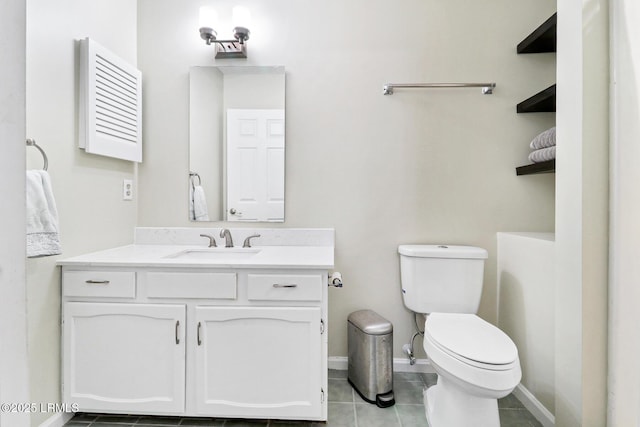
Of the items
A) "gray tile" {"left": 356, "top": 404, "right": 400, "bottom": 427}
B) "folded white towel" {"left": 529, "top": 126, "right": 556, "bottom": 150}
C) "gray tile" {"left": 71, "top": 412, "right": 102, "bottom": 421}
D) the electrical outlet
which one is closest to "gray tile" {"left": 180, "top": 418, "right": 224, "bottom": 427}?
"gray tile" {"left": 71, "top": 412, "right": 102, "bottom": 421}

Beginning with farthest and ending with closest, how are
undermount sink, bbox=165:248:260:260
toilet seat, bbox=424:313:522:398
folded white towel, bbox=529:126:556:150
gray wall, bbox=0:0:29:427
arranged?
1. undermount sink, bbox=165:248:260:260
2. folded white towel, bbox=529:126:556:150
3. toilet seat, bbox=424:313:522:398
4. gray wall, bbox=0:0:29:427

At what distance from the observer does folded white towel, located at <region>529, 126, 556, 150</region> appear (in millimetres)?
1612

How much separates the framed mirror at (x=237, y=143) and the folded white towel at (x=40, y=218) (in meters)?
0.80

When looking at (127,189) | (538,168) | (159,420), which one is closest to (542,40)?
(538,168)

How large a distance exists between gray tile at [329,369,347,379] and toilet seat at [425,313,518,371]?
720 millimetres

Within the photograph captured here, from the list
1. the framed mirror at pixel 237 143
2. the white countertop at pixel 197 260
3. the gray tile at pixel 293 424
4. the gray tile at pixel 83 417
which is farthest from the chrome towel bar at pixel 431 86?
the gray tile at pixel 83 417

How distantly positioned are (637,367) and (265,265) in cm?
139

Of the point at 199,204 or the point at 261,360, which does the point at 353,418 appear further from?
the point at 199,204

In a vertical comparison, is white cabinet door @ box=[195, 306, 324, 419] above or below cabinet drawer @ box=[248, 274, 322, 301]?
below

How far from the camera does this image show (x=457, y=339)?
4.46ft

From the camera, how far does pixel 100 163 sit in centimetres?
171

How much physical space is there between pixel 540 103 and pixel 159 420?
2.55 m

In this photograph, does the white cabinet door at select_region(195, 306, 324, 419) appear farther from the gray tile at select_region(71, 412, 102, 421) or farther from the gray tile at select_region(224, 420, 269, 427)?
the gray tile at select_region(71, 412, 102, 421)

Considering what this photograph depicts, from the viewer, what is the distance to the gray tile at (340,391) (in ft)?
5.68
